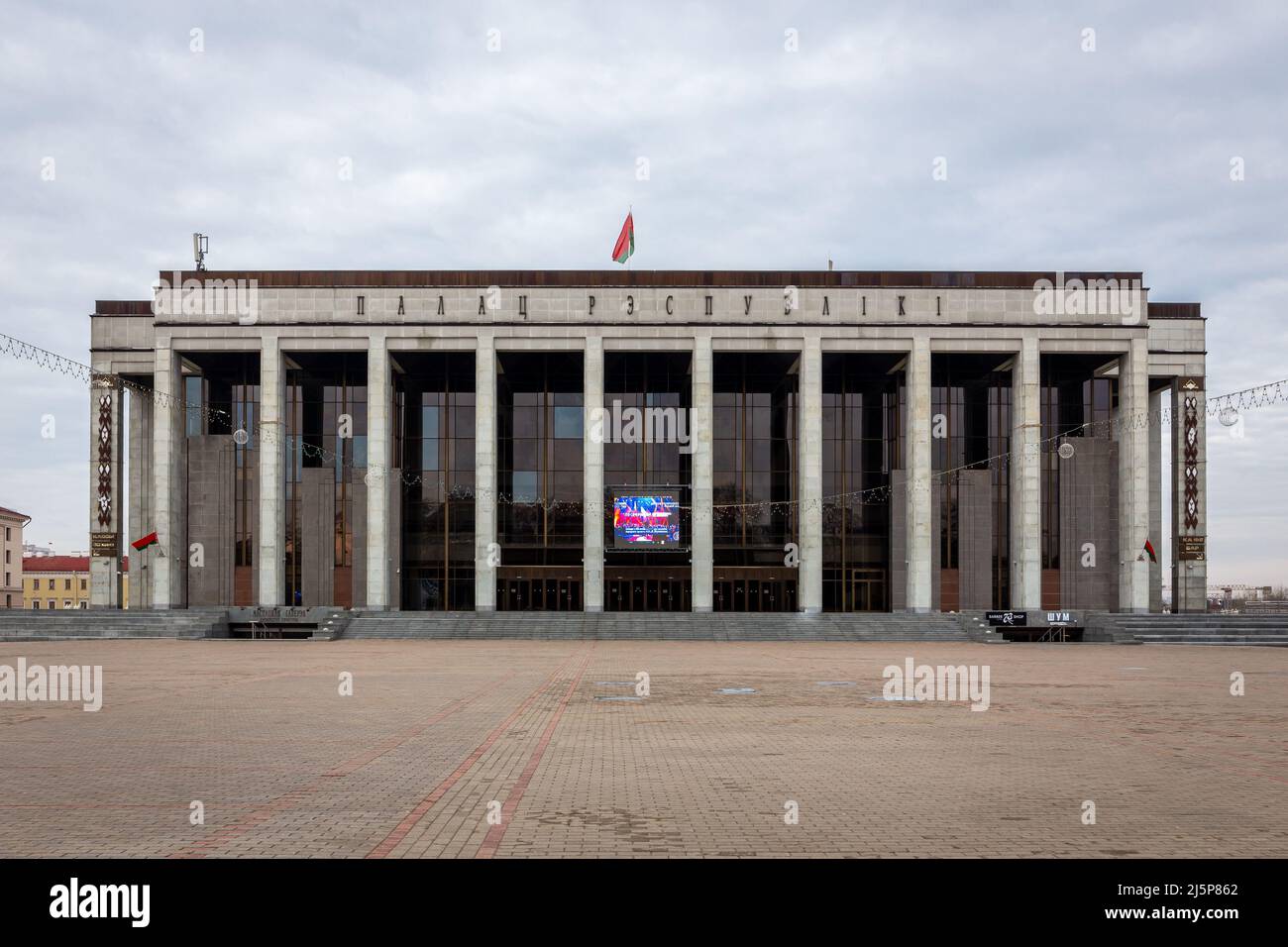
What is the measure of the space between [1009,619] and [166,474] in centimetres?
4035

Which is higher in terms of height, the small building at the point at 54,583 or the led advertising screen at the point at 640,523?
the led advertising screen at the point at 640,523

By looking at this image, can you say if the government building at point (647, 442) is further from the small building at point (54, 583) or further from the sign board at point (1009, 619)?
the small building at point (54, 583)

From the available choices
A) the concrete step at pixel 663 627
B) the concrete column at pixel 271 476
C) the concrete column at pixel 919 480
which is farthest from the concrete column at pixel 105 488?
the concrete column at pixel 919 480

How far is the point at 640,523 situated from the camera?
5288 centimetres

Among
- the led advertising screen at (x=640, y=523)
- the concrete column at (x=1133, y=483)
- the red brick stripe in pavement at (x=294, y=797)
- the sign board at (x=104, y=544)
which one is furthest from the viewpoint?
the led advertising screen at (x=640, y=523)

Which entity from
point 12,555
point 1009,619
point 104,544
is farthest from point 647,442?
point 12,555

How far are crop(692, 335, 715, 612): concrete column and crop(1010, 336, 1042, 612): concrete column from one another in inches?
600

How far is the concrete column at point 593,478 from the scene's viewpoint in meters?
50.3

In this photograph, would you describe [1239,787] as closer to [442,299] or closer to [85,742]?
[85,742]

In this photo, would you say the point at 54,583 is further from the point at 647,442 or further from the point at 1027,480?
the point at 1027,480

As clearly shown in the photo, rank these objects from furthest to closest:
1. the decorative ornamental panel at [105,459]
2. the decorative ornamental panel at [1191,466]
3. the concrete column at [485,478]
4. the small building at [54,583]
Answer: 1. the small building at [54,583]
2. the decorative ornamental panel at [105,459]
3. the decorative ornamental panel at [1191,466]
4. the concrete column at [485,478]

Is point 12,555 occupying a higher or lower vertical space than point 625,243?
lower

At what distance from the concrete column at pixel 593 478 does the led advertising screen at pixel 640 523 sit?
1.81 meters
